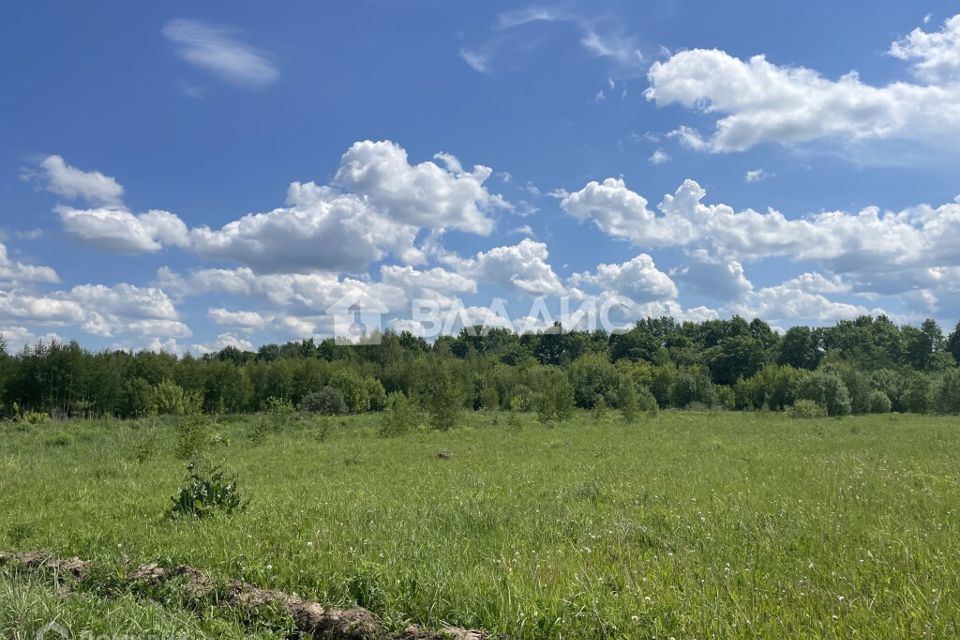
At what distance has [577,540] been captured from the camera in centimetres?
723

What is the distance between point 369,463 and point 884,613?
14026mm

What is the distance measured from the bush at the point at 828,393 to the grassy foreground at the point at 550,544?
146 feet

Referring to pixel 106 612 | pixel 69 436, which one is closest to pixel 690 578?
pixel 106 612

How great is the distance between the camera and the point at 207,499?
30.3 ft

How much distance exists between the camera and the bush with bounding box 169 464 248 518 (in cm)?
895

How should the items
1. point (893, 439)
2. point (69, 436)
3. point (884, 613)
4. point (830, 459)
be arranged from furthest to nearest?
point (69, 436) < point (893, 439) < point (830, 459) < point (884, 613)

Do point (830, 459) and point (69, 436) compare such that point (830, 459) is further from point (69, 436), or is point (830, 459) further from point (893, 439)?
point (69, 436)

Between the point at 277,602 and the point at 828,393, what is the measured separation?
61.2 meters

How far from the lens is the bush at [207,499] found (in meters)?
8.95

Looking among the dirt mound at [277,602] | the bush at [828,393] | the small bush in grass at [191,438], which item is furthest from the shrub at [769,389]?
the dirt mound at [277,602]

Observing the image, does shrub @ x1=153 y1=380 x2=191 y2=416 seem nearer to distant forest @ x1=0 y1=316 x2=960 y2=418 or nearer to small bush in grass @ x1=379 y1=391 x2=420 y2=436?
distant forest @ x1=0 y1=316 x2=960 y2=418

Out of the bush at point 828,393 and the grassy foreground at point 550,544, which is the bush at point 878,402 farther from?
the grassy foreground at point 550,544

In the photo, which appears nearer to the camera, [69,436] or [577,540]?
[577,540]

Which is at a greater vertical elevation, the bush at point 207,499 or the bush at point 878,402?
the bush at point 207,499
